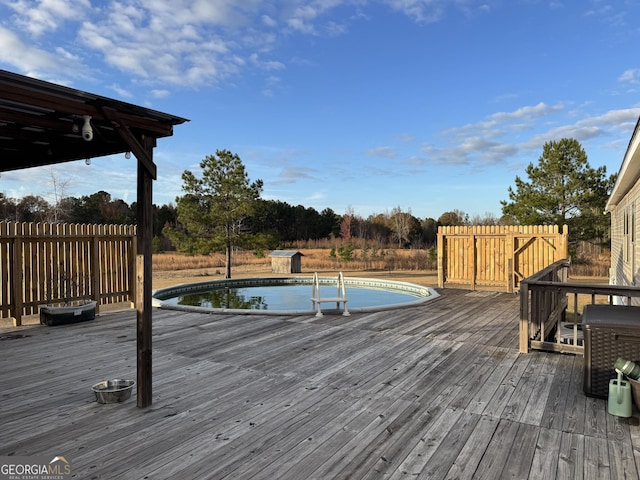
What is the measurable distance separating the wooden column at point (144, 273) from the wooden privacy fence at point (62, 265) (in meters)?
4.69

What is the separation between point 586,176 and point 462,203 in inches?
702

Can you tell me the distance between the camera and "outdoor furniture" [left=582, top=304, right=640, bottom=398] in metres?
3.18

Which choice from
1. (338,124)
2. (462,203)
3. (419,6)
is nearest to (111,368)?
(419,6)

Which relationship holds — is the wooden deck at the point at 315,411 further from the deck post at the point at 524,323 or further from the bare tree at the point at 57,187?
the bare tree at the point at 57,187

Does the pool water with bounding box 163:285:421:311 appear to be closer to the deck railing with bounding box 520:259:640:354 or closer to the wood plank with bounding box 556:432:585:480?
the deck railing with bounding box 520:259:640:354

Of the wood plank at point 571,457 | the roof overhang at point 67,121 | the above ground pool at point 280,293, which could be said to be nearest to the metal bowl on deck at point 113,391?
the roof overhang at point 67,121

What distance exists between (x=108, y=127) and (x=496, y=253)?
9718mm

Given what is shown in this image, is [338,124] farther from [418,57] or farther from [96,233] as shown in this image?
[96,233]

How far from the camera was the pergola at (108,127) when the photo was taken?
8.48 feet

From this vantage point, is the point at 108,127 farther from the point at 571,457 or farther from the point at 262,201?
the point at 262,201

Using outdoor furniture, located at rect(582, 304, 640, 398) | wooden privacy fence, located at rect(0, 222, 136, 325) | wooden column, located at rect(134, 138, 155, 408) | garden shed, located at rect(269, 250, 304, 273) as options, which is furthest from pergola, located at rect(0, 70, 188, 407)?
garden shed, located at rect(269, 250, 304, 273)

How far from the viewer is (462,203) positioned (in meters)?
34.1

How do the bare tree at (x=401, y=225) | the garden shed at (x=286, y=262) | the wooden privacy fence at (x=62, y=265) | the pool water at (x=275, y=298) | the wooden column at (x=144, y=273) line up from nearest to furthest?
Result: the wooden column at (x=144, y=273), the wooden privacy fence at (x=62, y=265), the pool water at (x=275, y=298), the garden shed at (x=286, y=262), the bare tree at (x=401, y=225)

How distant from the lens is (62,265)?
7.23 metres
